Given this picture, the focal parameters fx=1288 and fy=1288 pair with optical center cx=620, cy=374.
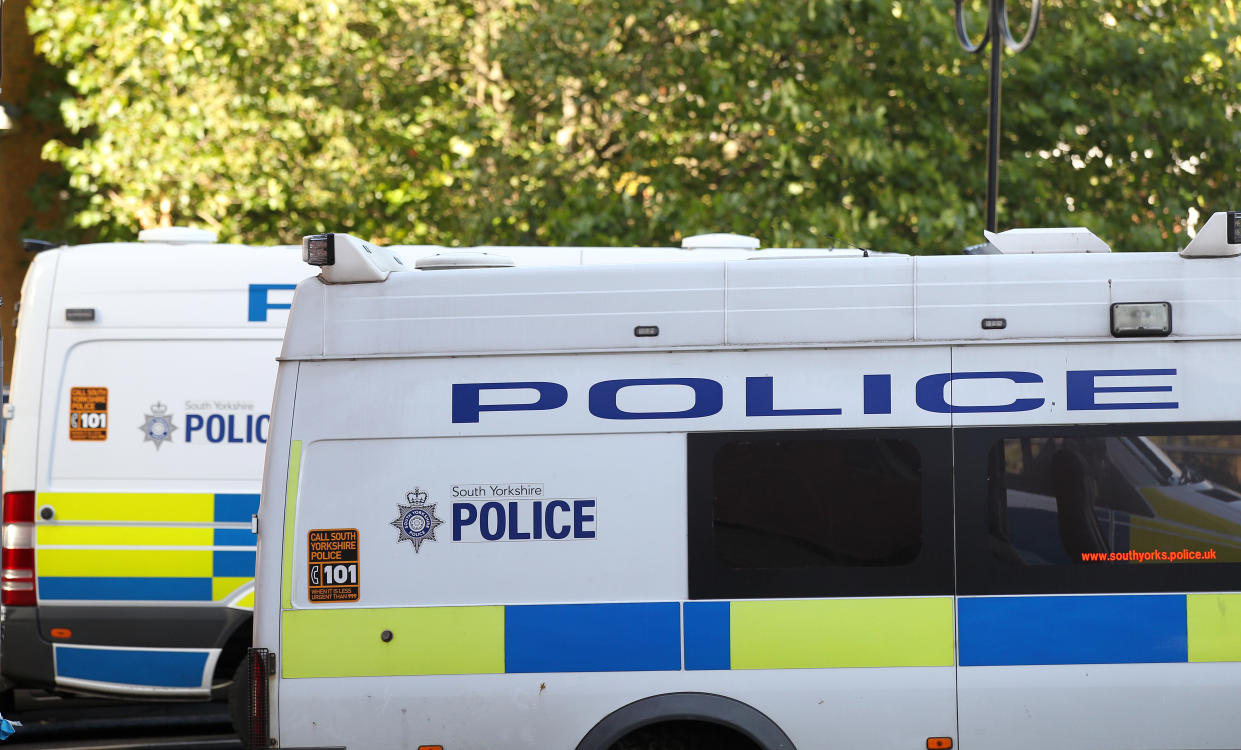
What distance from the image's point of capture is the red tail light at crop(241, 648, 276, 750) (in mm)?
4312

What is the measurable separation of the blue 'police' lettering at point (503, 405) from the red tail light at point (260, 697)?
40.1 inches

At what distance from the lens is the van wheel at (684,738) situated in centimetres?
443

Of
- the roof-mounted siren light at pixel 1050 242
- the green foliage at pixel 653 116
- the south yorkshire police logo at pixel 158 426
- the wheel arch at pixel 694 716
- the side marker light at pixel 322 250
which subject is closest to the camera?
the wheel arch at pixel 694 716

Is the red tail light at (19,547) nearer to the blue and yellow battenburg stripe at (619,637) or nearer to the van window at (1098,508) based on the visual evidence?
the blue and yellow battenburg stripe at (619,637)

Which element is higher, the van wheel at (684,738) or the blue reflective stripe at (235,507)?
the blue reflective stripe at (235,507)

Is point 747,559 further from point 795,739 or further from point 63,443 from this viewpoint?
point 63,443

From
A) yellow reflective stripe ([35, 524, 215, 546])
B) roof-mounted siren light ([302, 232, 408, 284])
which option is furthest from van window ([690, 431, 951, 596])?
yellow reflective stripe ([35, 524, 215, 546])

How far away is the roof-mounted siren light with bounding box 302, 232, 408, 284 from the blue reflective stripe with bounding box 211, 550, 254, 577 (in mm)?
2527

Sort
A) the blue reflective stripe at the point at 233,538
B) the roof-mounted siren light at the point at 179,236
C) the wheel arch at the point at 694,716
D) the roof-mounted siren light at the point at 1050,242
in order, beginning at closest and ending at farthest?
the wheel arch at the point at 694,716, the roof-mounted siren light at the point at 1050,242, the blue reflective stripe at the point at 233,538, the roof-mounted siren light at the point at 179,236

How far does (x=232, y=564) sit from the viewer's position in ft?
21.2

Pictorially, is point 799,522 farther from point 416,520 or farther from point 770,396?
point 416,520

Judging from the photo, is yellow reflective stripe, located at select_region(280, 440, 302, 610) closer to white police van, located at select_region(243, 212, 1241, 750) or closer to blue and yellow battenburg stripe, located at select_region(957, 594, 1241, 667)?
white police van, located at select_region(243, 212, 1241, 750)

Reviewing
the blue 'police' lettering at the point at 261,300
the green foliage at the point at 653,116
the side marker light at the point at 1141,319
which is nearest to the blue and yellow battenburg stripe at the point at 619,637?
the side marker light at the point at 1141,319

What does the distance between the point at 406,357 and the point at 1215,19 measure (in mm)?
9422
